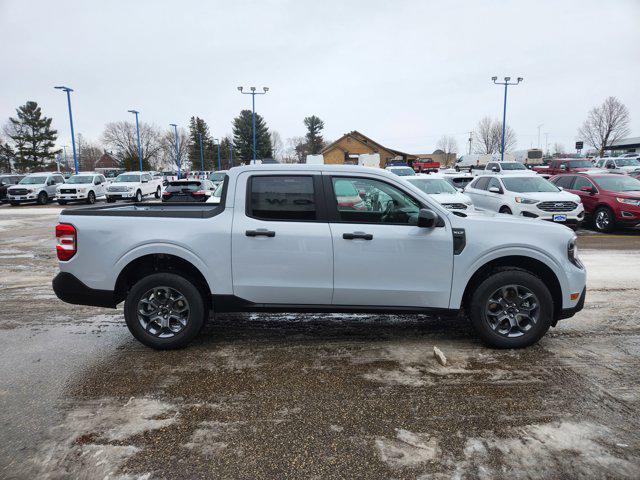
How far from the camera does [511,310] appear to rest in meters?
4.36

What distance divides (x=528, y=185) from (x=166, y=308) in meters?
11.6

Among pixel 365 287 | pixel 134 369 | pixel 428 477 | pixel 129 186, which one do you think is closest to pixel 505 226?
pixel 365 287

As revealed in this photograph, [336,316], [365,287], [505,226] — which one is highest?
A: [505,226]

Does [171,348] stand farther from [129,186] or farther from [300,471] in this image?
[129,186]

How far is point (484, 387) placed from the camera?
3.65 meters

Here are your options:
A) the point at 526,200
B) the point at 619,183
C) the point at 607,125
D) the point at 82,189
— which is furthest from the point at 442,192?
the point at 607,125

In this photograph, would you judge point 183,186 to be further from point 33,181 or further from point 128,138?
point 128,138

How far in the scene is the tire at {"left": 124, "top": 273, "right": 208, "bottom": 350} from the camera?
14.2 ft

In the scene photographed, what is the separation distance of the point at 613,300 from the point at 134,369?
6.14 metres

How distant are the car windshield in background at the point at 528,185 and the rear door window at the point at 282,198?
33.1ft

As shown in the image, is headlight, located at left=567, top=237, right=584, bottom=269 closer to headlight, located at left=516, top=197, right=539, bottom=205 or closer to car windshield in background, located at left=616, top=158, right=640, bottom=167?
headlight, located at left=516, top=197, right=539, bottom=205

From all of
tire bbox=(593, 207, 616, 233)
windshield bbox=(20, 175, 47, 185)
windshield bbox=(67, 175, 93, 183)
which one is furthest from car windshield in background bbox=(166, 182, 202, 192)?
windshield bbox=(20, 175, 47, 185)

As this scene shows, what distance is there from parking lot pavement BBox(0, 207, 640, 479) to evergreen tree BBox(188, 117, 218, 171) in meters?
84.5

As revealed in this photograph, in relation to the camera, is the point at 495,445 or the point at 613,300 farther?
the point at 613,300
